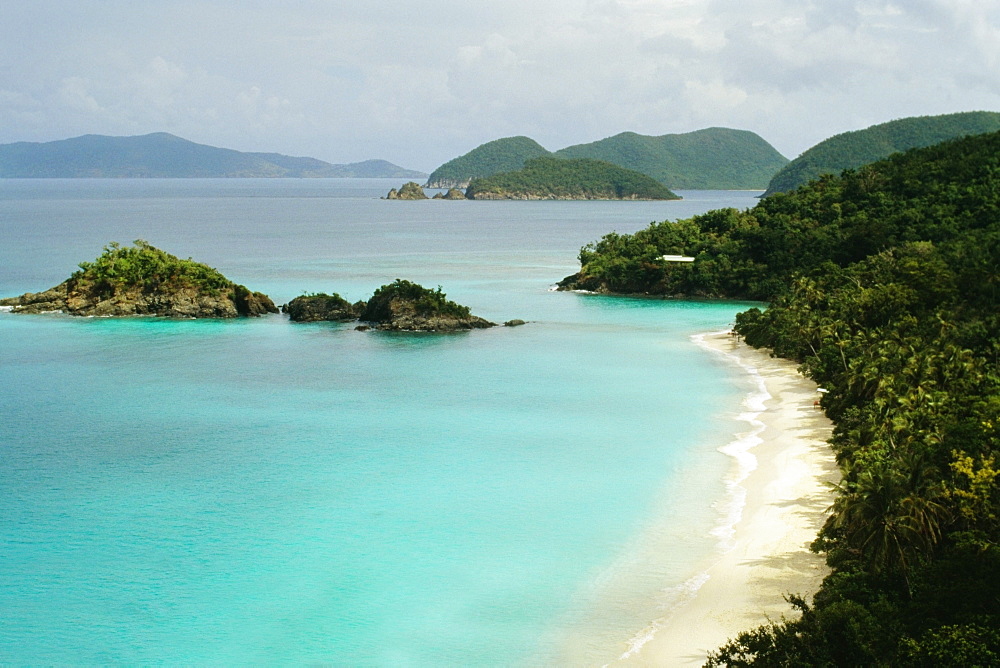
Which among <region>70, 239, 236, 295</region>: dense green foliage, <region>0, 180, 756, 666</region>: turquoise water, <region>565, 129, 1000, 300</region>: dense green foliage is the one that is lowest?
<region>0, 180, 756, 666</region>: turquoise water

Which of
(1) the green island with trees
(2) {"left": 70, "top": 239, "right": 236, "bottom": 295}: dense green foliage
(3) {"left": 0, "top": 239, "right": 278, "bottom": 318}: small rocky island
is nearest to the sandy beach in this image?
(1) the green island with trees

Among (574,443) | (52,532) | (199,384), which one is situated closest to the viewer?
(52,532)

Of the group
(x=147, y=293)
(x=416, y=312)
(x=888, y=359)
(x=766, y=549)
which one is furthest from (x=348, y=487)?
(x=147, y=293)

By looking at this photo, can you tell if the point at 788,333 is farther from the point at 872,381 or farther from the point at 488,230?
the point at 488,230

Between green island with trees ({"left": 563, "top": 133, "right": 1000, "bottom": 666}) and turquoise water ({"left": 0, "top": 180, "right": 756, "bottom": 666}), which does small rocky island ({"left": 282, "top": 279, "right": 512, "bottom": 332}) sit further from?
green island with trees ({"left": 563, "top": 133, "right": 1000, "bottom": 666})

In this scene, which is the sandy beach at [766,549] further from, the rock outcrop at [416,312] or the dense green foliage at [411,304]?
the dense green foliage at [411,304]

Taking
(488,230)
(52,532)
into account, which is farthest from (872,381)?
(488,230)

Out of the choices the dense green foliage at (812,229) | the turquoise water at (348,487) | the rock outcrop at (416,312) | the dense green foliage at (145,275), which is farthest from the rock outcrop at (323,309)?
the dense green foliage at (812,229)
